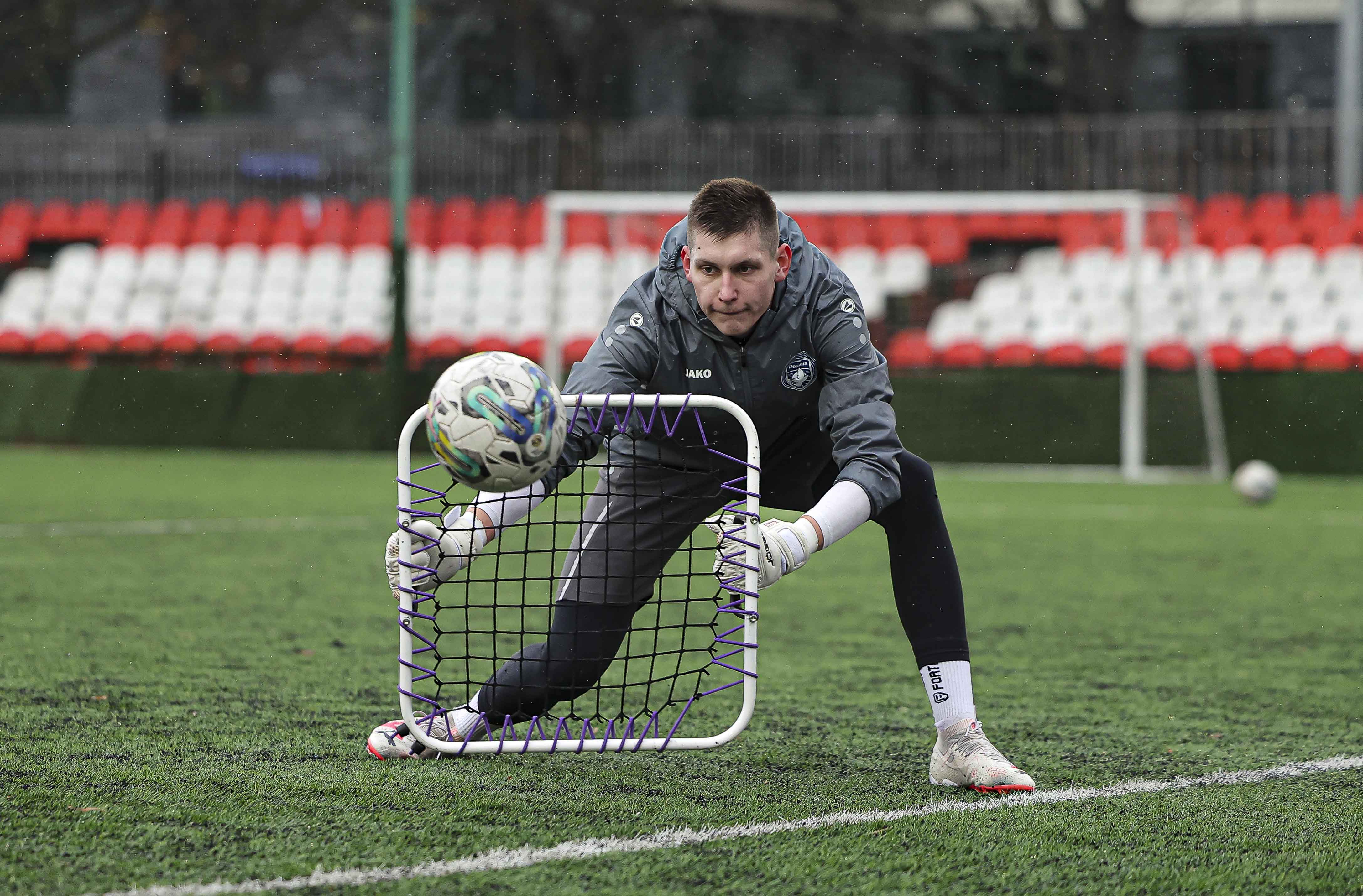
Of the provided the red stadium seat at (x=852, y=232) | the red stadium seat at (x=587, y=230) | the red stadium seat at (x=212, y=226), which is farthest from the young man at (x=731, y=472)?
the red stadium seat at (x=212, y=226)

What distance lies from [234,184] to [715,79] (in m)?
7.57

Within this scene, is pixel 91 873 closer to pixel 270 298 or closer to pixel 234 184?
pixel 270 298

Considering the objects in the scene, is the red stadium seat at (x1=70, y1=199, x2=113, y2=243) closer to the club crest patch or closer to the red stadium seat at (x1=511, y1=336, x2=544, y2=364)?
the red stadium seat at (x1=511, y1=336, x2=544, y2=364)

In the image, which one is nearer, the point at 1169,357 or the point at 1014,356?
the point at 1169,357

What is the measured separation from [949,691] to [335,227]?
51.5ft

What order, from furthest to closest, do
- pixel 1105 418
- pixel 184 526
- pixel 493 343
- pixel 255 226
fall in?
1. pixel 255 226
2. pixel 493 343
3. pixel 1105 418
4. pixel 184 526

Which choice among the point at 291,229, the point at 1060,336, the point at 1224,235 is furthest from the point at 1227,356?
the point at 291,229

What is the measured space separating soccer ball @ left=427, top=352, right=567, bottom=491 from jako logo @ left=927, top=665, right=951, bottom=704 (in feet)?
3.59

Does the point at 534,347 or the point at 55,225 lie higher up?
the point at 55,225

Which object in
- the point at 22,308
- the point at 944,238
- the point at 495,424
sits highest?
the point at 944,238

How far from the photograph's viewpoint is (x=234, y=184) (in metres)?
20.0

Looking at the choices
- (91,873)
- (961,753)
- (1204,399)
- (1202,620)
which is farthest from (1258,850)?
(1204,399)

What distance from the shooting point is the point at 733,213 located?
3664mm

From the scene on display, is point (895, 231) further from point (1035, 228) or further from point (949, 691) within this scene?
point (949, 691)
